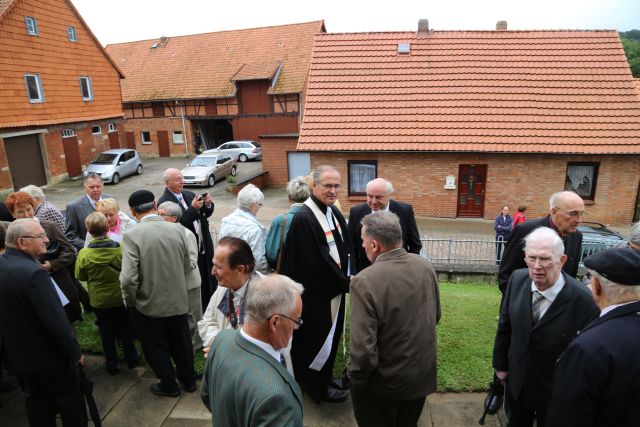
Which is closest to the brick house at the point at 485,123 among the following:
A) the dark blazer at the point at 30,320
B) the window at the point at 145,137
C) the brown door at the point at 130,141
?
the dark blazer at the point at 30,320

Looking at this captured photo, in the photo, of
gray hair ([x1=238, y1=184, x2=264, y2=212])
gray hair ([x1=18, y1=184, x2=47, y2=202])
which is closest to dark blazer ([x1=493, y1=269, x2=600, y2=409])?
gray hair ([x1=238, y1=184, x2=264, y2=212])

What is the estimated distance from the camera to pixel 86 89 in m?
22.4

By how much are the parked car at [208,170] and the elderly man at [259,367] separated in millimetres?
18190

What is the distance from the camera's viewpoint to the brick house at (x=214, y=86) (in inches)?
1075

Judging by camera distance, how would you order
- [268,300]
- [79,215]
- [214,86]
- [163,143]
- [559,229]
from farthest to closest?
1. [163,143]
2. [214,86]
3. [79,215]
4. [559,229]
5. [268,300]

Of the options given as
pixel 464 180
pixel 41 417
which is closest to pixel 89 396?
pixel 41 417

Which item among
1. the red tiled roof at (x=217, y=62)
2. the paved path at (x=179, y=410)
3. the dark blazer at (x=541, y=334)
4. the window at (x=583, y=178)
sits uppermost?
the red tiled roof at (x=217, y=62)

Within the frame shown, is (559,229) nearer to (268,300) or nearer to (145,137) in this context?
(268,300)

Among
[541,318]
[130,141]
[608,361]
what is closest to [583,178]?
[541,318]

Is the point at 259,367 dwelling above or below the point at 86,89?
below

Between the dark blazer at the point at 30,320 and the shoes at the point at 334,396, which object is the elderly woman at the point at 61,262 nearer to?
the dark blazer at the point at 30,320

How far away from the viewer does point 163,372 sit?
3.87 metres

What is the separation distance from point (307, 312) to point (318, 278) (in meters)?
0.33

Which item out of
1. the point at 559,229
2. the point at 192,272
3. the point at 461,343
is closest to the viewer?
the point at 559,229
